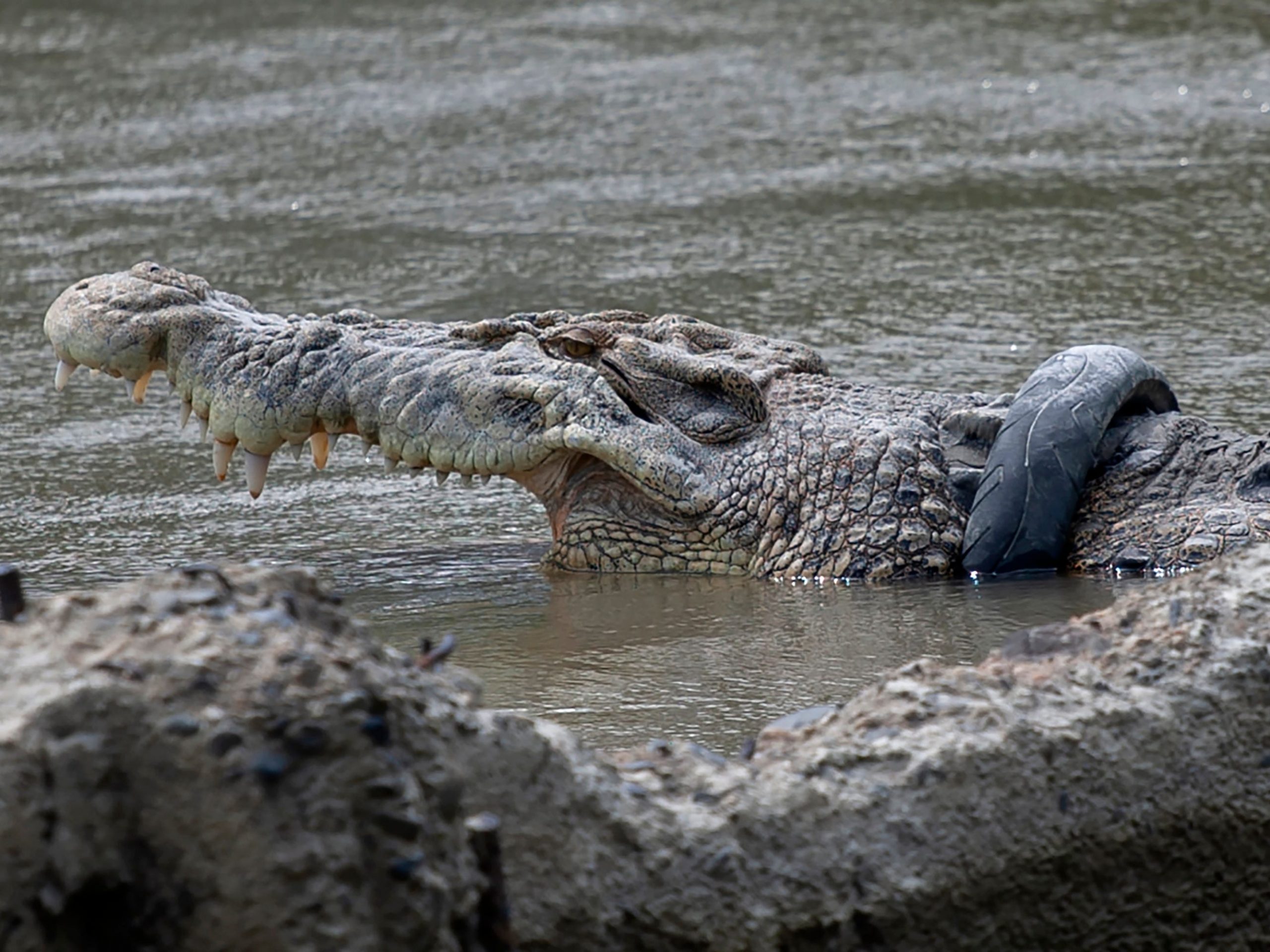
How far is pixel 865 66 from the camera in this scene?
914 cm

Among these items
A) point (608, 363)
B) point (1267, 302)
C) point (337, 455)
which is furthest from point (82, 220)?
point (1267, 302)

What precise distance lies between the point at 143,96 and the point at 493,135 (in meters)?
1.90

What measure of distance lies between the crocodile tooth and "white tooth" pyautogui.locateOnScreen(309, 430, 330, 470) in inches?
6.8

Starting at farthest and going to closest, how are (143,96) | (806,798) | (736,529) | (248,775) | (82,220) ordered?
(143,96) < (82,220) < (736,529) < (806,798) < (248,775)

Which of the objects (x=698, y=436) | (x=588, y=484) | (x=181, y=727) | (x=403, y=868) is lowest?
(x=588, y=484)

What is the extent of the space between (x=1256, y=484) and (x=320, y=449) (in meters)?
1.99

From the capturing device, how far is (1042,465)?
3.92 metres

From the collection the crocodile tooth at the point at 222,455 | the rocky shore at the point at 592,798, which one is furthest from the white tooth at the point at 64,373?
the rocky shore at the point at 592,798

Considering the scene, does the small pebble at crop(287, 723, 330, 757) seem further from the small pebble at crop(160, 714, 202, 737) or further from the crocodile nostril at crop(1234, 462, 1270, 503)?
the crocodile nostril at crop(1234, 462, 1270, 503)

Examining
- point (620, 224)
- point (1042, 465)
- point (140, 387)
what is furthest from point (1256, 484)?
point (620, 224)

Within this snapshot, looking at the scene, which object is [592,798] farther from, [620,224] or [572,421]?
[620,224]

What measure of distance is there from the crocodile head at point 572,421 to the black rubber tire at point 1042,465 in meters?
0.11

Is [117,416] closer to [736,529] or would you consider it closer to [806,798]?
[736,529]

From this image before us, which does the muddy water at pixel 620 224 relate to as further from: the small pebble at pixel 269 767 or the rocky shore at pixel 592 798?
the small pebble at pixel 269 767
